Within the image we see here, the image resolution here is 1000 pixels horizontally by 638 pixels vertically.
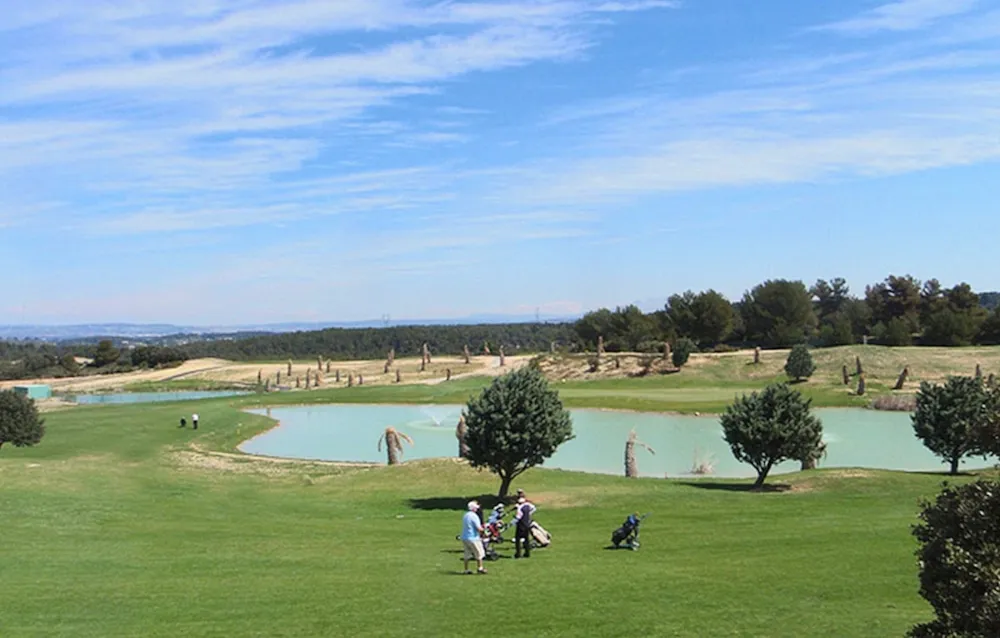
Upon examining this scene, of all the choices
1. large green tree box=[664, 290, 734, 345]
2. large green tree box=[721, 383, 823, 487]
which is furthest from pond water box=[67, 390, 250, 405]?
large green tree box=[721, 383, 823, 487]

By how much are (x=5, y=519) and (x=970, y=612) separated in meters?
20.3

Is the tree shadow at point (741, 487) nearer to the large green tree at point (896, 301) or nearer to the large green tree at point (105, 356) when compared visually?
the large green tree at point (896, 301)

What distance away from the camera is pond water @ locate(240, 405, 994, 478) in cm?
3831

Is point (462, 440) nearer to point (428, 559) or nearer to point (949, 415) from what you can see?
point (428, 559)

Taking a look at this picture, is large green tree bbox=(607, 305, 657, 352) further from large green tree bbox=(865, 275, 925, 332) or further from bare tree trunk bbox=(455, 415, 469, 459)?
bare tree trunk bbox=(455, 415, 469, 459)

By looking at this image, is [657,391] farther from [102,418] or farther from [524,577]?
[524,577]

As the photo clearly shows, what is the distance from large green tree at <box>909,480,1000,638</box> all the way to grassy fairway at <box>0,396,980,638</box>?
329 centimetres

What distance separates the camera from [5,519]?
821 inches

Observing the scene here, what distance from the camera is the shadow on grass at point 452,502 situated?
26203mm

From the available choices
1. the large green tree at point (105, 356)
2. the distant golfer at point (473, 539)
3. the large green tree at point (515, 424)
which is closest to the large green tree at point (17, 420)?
the large green tree at point (515, 424)

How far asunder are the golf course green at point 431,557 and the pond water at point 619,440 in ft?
25.9

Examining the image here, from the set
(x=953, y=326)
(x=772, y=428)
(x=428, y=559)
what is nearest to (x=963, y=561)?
(x=428, y=559)

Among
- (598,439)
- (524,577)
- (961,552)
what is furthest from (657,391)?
(961,552)

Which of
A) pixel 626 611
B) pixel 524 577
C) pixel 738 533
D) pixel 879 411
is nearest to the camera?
pixel 626 611
